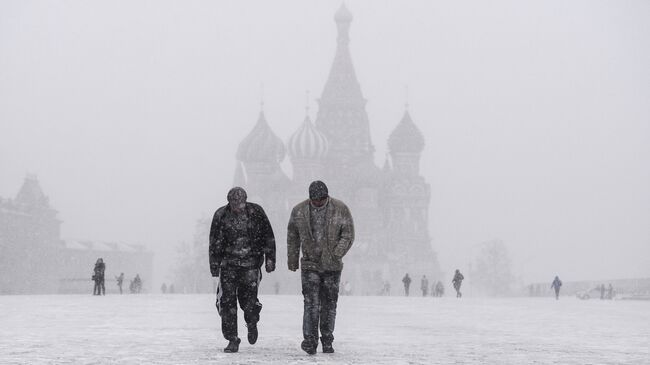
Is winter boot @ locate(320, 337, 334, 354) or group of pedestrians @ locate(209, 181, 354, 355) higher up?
group of pedestrians @ locate(209, 181, 354, 355)

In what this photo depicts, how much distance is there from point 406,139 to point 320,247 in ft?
348

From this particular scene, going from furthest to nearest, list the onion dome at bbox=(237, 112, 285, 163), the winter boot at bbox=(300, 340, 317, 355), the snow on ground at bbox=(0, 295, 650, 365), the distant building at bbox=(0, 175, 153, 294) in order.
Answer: the onion dome at bbox=(237, 112, 285, 163)
the distant building at bbox=(0, 175, 153, 294)
the winter boot at bbox=(300, 340, 317, 355)
the snow on ground at bbox=(0, 295, 650, 365)

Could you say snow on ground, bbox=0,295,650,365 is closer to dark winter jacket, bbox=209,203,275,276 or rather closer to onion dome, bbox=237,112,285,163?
dark winter jacket, bbox=209,203,275,276

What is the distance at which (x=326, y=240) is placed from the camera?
28.3 ft

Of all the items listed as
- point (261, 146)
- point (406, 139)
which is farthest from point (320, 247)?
point (406, 139)

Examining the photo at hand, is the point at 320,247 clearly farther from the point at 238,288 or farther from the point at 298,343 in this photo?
the point at 298,343

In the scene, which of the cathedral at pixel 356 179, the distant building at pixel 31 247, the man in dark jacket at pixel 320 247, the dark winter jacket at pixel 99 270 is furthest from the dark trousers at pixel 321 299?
the cathedral at pixel 356 179

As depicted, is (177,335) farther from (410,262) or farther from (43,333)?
(410,262)

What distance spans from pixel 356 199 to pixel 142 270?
42.1m

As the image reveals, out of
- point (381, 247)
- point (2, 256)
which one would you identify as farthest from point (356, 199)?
point (2, 256)

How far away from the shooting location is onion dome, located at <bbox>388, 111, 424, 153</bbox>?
11369 cm

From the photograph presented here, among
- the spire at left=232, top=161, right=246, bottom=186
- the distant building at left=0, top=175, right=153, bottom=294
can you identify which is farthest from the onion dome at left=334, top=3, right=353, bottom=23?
the distant building at left=0, top=175, right=153, bottom=294

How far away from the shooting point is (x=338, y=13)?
134m

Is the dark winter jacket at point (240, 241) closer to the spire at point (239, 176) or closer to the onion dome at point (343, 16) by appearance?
the spire at point (239, 176)
